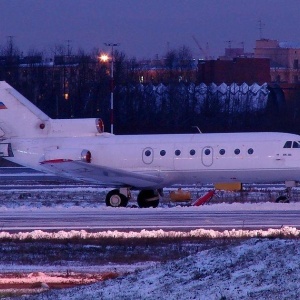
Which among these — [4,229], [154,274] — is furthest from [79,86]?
[154,274]

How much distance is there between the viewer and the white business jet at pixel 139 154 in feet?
98.9

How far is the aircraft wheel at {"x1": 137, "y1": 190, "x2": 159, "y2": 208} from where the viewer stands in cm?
3083

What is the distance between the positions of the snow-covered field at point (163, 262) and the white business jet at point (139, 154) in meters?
9.94

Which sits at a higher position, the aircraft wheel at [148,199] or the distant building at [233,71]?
the distant building at [233,71]

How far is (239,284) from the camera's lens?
36.3 feet

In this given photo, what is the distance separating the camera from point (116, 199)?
30.4 meters

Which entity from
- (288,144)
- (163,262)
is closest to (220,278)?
(163,262)

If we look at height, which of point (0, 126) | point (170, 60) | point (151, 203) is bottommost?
point (151, 203)

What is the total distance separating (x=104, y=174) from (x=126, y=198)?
112cm

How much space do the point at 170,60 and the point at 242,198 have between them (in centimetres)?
8065

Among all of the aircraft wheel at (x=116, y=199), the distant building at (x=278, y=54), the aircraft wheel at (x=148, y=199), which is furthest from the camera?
the distant building at (x=278, y=54)

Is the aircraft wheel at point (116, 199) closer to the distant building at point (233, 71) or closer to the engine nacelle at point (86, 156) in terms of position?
the engine nacelle at point (86, 156)

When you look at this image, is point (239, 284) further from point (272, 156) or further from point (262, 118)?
point (262, 118)

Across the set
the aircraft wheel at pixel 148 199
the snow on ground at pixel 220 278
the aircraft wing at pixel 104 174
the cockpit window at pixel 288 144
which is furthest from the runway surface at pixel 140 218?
the snow on ground at pixel 220 278
